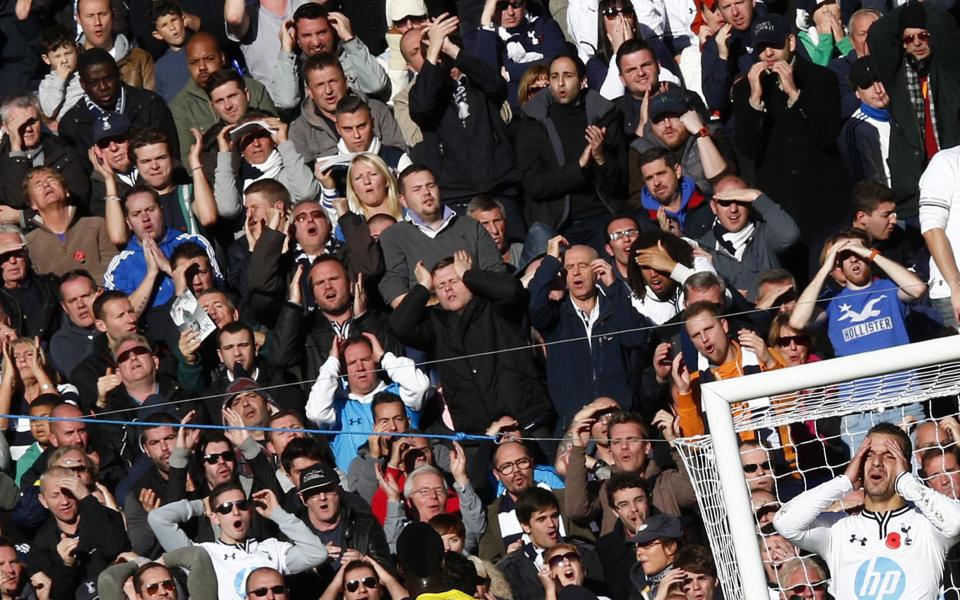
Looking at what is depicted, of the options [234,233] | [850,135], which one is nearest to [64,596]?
[234,233]

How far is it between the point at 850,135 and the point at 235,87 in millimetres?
3379

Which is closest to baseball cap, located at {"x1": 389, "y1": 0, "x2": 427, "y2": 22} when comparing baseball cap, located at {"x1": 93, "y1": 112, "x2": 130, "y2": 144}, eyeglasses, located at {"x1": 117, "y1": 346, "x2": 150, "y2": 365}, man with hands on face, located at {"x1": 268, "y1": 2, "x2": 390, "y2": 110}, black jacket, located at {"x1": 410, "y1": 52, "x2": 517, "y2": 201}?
man with hands on face, located at {"x1": 268, "y1": 2, "x2": 390, "y2": 110}

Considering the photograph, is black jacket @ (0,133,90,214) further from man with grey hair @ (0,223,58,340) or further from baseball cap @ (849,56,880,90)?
baseball cap @ (849,56,880,90)

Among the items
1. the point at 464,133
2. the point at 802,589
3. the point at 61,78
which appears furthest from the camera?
the point at 61,78

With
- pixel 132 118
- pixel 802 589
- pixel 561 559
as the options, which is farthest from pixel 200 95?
pixel 802 589

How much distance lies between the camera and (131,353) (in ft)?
34.1

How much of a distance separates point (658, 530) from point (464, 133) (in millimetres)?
3093

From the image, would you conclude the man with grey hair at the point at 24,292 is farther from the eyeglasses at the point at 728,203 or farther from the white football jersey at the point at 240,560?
the eyeglasses at the point at 728,203

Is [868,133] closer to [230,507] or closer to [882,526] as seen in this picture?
[882,526]

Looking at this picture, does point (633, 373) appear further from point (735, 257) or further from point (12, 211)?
point (12, 211)

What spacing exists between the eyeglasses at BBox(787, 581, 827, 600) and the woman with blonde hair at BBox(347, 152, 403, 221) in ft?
10.7

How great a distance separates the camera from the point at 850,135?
10852 millimetres

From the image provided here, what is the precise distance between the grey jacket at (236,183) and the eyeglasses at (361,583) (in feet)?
9.19

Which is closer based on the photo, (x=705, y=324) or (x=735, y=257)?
(x=705, y=324)
